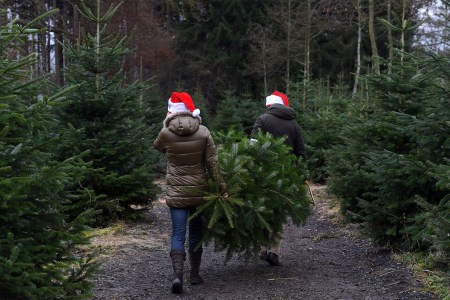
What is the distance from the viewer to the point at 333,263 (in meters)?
8.30

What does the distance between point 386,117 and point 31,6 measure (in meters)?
16.7

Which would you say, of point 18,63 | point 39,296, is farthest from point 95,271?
point 18,63

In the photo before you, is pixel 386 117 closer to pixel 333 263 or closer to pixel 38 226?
pixel 333 263

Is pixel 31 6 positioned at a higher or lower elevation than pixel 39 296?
higher

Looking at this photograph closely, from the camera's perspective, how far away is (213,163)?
255 inches

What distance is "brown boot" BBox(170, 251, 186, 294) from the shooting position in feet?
21.2

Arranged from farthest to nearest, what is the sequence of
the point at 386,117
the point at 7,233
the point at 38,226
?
the point at 386,117 → the point at 38,226 → the point at 7,233

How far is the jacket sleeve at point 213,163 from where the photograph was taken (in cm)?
641

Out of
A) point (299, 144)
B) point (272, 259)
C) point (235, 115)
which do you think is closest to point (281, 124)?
point (299, 144)

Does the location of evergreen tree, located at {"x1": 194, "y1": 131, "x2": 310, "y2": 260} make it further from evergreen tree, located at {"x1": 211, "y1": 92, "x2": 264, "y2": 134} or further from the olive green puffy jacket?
evergreen tree, located at {"x1": 211, "y1": 92, "x2": 264, "y2": 134}

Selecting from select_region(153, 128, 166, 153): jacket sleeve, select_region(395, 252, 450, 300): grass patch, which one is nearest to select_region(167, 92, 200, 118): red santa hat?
select_region(153, 128, 166, 153): jacket sleeve

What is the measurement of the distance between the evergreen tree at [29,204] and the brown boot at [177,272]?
1.76 metres

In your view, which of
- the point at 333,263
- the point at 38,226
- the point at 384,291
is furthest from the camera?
the point at 333,263

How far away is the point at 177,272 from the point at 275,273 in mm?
1536
